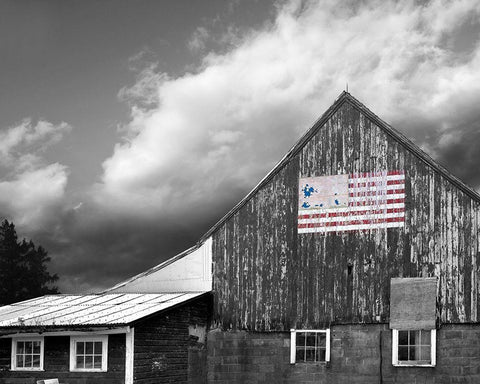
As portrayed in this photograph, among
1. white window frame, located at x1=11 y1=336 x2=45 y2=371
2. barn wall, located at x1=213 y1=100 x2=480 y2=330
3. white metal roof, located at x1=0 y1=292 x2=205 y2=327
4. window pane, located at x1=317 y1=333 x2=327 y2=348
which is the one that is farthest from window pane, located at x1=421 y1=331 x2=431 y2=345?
white window frame, located at x1=11 y1=336 x2=45 y2=371

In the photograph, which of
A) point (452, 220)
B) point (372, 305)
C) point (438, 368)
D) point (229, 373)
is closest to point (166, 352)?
point (229, 373)

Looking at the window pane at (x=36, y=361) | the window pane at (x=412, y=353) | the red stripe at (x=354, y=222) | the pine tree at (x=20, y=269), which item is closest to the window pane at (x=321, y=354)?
the window pane at (x=412, y=353)

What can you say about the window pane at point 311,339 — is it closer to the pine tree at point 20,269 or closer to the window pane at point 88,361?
the window pane at point 88,361

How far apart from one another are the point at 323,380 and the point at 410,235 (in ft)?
15.4

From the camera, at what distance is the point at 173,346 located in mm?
21391

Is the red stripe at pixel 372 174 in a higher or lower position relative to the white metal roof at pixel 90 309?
higher

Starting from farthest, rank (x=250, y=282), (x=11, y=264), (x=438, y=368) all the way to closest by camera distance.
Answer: (x=11, y=264)
(x=250, y=282)
(x=438, y=368)

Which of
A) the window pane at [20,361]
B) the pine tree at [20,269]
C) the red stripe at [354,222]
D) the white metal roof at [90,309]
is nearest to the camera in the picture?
the white metal roof at [90,309]

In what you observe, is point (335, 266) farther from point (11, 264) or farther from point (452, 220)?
point (11, 264)

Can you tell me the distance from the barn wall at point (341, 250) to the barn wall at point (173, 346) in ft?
2.63

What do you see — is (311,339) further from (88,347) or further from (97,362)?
(88,347)

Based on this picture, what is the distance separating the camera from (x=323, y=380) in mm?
21047

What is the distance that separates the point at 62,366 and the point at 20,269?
33.0m

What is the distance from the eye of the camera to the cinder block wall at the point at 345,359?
64.7ft
